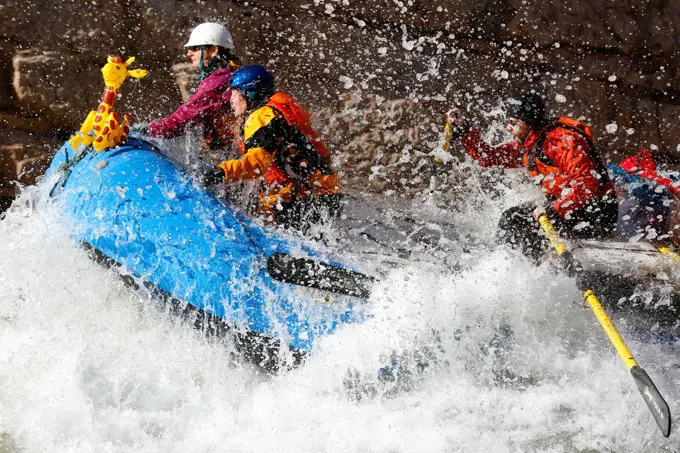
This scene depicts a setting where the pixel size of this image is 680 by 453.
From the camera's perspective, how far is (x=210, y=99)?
470 cm

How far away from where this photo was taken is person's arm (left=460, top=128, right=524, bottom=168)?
17.7 ft

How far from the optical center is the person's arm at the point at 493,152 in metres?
5.40

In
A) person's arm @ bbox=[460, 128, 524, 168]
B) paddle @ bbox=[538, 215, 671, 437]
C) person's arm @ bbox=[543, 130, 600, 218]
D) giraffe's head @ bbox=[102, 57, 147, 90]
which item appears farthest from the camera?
person's arm @ bbox=[460, 128, 524, 168]

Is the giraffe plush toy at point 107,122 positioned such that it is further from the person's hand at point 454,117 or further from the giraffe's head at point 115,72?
the person's hand at point 454,117

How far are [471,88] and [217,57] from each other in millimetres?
2586

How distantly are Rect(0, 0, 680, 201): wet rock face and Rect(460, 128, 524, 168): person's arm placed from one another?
125 centimetres

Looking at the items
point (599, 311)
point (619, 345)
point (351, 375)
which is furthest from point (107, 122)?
point (619, 345)

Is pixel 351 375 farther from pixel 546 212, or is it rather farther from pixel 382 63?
pixel 382 63

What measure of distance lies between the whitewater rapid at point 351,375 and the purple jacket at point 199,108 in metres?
0.90

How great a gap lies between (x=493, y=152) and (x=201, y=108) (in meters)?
2.23

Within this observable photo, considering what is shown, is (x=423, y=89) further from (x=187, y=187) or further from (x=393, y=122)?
(x=187, y=187)

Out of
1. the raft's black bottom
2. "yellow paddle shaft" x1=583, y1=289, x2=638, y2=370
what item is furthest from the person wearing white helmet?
"yellow paddle shaft" x1=583, y1=289, x2=638, y2=370

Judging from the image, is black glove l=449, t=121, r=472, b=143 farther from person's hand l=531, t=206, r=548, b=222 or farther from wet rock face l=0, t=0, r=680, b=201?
wet rock face l=0, t=0, r=680, b=201

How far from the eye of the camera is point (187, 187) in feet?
13.4
